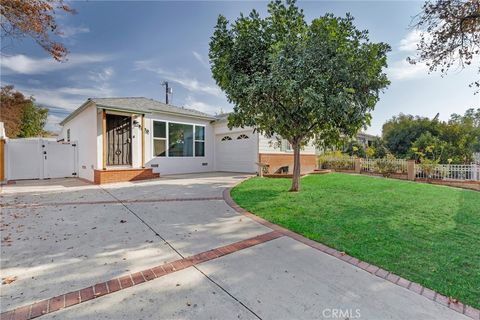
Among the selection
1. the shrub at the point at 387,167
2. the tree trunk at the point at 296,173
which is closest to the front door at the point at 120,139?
the tree trunk at the point at 296,173

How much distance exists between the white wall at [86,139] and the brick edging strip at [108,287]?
9.40 m

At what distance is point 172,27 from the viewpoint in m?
9.62

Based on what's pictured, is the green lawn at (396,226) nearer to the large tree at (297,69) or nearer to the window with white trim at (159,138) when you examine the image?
the large tree at (297,69)

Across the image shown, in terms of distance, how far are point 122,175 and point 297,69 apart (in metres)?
8.89

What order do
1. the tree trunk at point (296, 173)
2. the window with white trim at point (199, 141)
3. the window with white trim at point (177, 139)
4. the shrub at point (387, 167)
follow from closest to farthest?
the tree trunk at point (296, 173) < the window with white trim at point (177, 139) < the shrub at point (387, 167) < the window with white trim at point (199, 141)

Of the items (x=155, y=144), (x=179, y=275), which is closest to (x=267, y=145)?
(x=155, y=144)

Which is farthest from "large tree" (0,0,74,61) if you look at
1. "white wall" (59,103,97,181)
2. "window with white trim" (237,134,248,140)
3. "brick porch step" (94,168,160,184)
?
"window with white trim" (237,134,248,140)

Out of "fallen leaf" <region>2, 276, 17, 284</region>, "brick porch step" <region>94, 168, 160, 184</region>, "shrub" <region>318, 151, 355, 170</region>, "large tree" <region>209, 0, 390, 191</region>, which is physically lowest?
"fallen leaf" <region>2, 276, 17, 284</region>

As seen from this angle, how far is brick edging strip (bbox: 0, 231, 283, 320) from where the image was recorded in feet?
7.05

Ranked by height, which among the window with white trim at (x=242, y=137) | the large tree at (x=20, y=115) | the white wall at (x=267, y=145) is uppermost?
the large tree at (x=20, y=115)

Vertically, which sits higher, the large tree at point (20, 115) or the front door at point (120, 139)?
the large tree at point (20, 115)

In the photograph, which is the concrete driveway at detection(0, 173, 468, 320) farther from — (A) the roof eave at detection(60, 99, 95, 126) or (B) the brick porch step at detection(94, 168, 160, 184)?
(A) the roof eave at detection(60, 99, 95, 126)

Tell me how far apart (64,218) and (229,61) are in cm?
575

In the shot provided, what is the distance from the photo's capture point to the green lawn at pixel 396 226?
2.94 m
